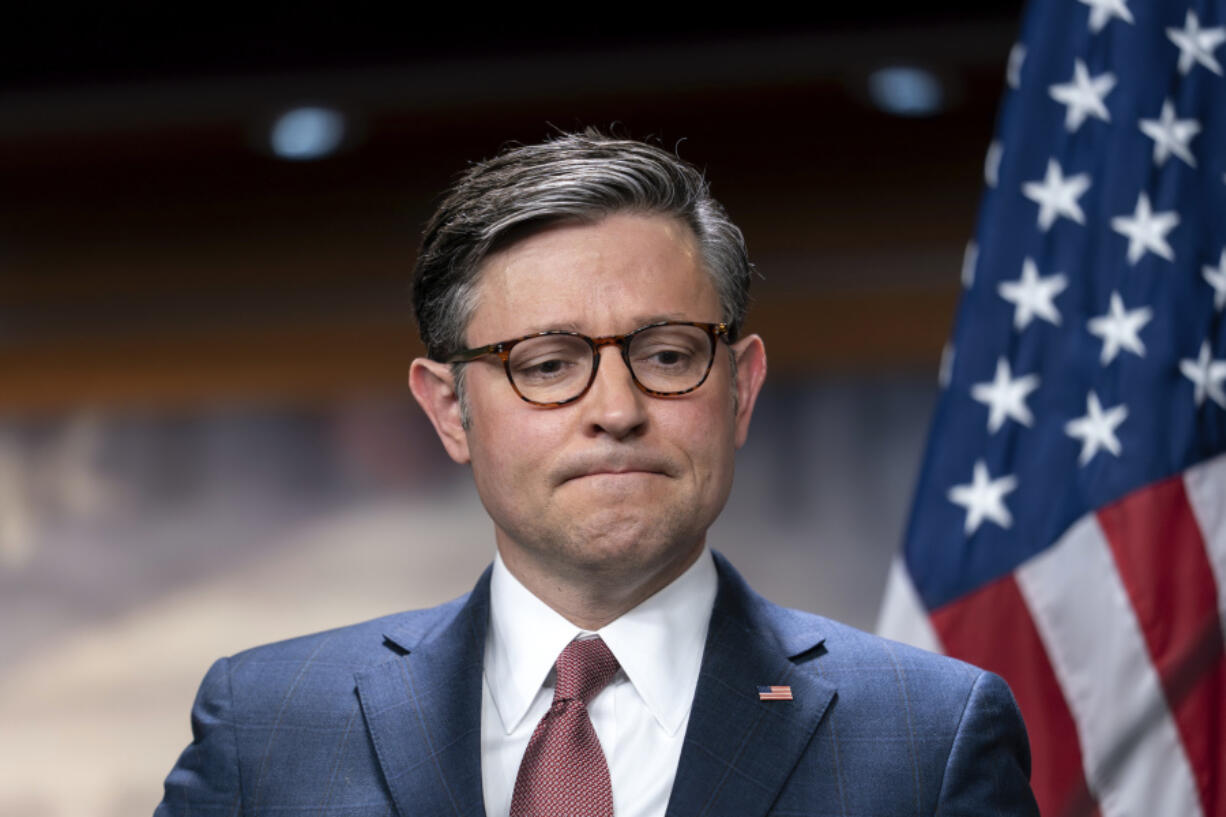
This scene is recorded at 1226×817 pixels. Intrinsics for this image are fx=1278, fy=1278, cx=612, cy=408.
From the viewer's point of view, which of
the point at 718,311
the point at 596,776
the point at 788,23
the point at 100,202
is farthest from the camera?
the point at 100,202

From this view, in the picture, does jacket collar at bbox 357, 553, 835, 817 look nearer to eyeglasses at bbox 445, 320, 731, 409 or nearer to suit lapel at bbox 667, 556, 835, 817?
suit lapel at bbox 667, 556, 835, 817

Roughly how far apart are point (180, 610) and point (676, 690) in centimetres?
275

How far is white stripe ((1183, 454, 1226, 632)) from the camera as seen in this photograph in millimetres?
2107

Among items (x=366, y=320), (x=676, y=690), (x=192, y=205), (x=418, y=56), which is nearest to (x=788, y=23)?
(x=418, y=56)

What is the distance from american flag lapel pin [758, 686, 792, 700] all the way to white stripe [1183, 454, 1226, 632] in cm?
106

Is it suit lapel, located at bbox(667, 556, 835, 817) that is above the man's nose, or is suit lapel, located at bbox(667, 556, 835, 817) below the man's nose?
below

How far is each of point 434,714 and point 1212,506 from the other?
A: 140 centimetres

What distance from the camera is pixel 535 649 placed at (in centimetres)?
141

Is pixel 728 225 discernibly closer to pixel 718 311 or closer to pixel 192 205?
pixel 718 311

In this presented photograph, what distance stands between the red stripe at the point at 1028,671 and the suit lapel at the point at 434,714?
102cm

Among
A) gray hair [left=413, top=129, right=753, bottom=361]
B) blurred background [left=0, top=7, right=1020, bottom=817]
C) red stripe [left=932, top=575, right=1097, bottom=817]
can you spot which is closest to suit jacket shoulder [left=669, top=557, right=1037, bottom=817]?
gray hair [left=413, top=129, right=753, bottom=361]

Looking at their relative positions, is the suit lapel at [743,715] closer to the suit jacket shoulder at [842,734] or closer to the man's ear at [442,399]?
the suit jacket shoulder at [842,734]

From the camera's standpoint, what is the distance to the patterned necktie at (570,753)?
4.28 feet

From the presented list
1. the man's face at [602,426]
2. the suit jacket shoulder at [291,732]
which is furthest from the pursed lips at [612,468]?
the suit jacket shoulder at [291,732]
